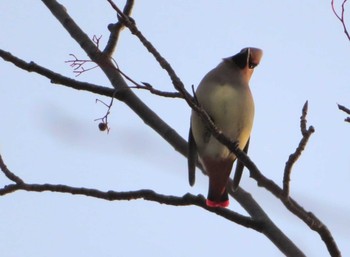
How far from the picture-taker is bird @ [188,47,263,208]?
3553 mm

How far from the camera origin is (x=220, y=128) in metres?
3.54

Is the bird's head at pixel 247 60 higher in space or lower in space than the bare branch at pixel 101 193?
higher

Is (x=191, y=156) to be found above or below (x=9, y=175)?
above

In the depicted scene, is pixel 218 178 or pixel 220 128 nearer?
pixel 220 128

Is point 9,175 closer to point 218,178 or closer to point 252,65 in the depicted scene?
point 218,178

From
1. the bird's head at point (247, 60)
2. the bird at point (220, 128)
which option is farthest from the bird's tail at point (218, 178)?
the bird's head at point (247, 60)

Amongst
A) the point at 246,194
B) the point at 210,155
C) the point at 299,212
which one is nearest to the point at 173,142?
the point at 210,155

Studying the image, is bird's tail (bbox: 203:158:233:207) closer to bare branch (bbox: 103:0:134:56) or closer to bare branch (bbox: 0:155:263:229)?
bare branch (bbox: 0:155:263:229)

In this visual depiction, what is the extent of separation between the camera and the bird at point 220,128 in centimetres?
355

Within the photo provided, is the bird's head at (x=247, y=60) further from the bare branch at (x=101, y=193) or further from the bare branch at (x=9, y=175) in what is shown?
the bare branch at (x=9, y=175)

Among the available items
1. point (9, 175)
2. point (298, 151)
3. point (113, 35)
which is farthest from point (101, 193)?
point (113, 35)

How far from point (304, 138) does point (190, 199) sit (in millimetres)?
690

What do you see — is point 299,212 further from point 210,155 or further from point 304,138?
point 210,155

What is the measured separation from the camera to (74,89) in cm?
323
